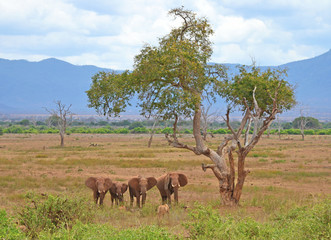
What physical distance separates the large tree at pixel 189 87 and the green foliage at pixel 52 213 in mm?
4667

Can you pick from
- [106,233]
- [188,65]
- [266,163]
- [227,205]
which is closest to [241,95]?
[188,65]

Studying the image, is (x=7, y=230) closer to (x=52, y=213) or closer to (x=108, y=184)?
(x=52, y=213)

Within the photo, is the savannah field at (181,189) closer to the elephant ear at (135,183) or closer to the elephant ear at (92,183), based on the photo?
the elephant ear at (92,183)

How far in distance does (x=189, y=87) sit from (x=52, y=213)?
702cm

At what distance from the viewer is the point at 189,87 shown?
53.1ft

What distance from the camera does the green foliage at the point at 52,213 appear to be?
10719 millimetres

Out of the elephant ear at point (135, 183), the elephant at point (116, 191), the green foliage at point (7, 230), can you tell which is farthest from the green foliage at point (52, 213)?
the elephant at point (116, 191)

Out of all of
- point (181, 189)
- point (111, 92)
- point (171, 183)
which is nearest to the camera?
point (171, 183)

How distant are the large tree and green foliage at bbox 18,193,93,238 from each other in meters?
4.67

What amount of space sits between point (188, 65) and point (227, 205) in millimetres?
5007

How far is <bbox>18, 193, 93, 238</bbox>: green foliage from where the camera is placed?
10.7 meters

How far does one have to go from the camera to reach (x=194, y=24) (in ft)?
55.1

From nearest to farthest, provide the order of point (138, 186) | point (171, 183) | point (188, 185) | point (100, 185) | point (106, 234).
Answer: point (106, 234)
point (100, 185)
point (171, 183)
point (138, 186)
point (188, 185)

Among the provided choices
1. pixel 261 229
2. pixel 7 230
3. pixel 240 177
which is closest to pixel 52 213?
pixel 7 230
